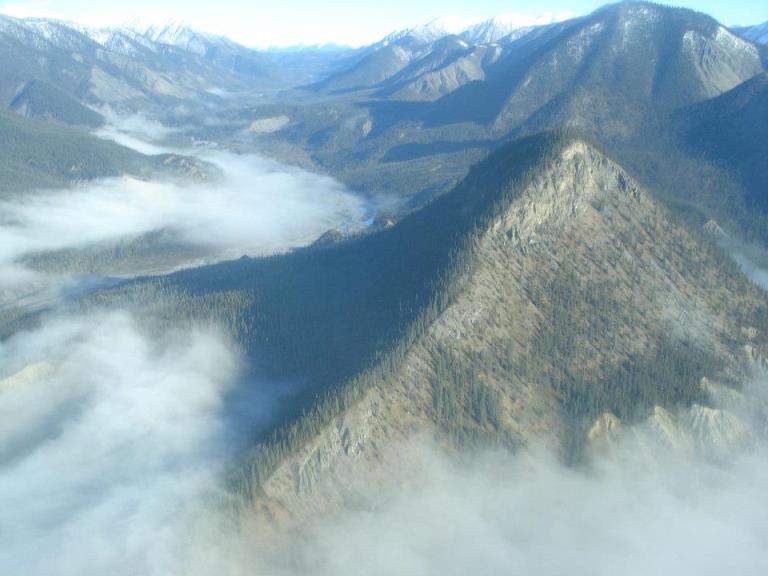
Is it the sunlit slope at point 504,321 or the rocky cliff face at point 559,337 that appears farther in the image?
the sunlit slope at point 504,321

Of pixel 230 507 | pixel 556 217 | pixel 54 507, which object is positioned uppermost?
pixel 556 217

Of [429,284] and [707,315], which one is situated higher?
[429,284]

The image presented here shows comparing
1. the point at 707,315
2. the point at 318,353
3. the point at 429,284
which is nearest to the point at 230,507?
the point at 318,353

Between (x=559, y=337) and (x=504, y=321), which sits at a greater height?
(x=504, y=321)

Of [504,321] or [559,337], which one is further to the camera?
[559,337]

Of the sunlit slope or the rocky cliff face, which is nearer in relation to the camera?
the rocky cliff face

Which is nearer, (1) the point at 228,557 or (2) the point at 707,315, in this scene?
(1) the point at 228,557

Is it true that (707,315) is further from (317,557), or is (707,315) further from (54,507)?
(54,507)

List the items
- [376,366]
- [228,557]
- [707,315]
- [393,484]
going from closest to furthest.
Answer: [228,557] < [393,484] < [376,366] < [707,315]
